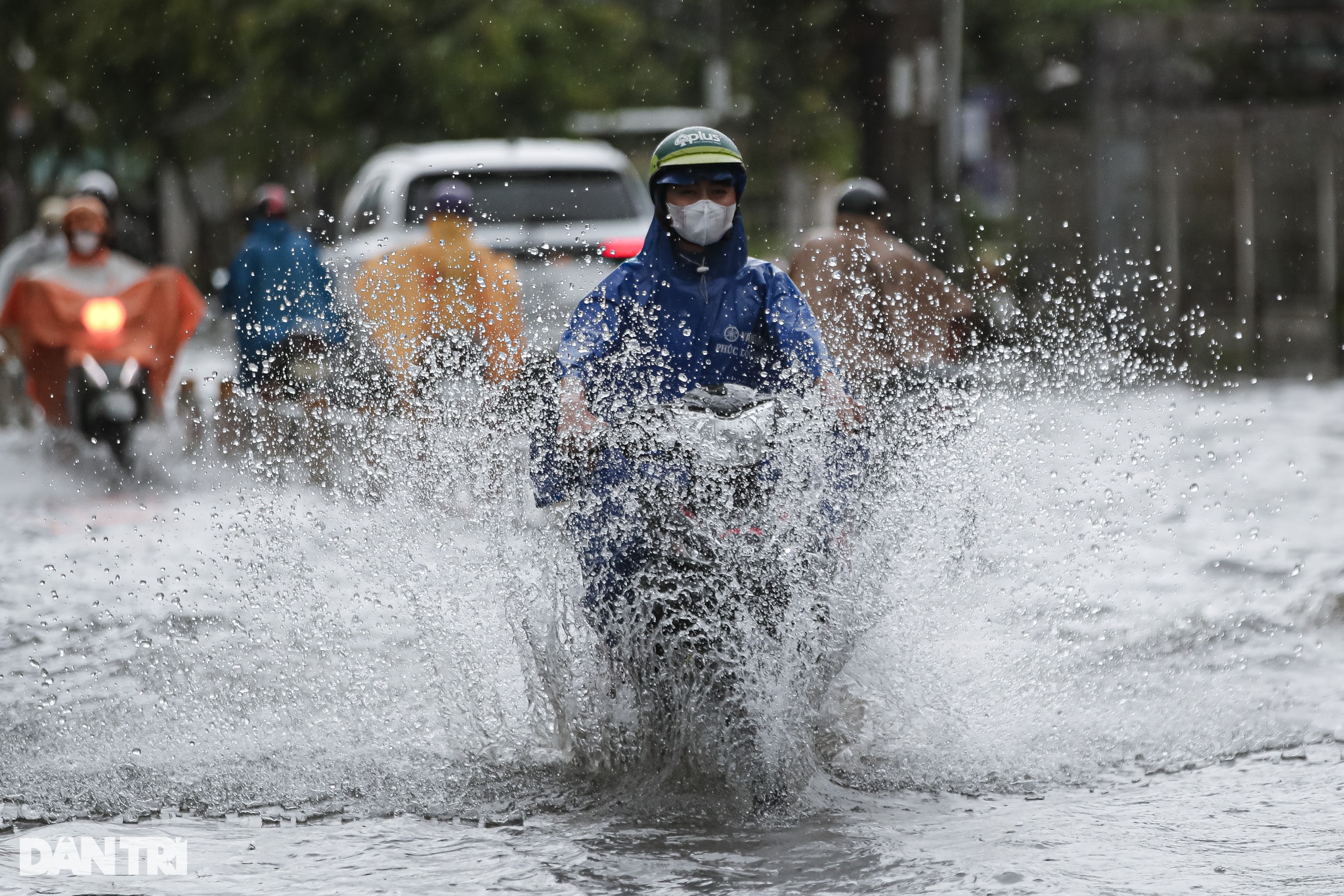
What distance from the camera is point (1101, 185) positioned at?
72.0 feet

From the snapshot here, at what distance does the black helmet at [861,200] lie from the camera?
870cm

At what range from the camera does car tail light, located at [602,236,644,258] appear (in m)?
10.9

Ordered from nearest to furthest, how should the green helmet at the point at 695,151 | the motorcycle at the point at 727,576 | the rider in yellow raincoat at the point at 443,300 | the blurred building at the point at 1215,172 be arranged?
the motorcycle at the point at 727,576
the green helmet at the point at 695,151
the rider in yellow raincoat at the point at 443,300
the blurred building at the point at 1215,172

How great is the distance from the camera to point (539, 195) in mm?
12180

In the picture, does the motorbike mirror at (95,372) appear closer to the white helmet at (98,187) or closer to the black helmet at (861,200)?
the white helmet at (98,187)

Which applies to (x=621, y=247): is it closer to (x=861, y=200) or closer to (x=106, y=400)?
(x=861, y=200)

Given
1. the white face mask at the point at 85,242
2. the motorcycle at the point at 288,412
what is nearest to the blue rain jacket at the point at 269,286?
the motorcycle at the point at 288,412

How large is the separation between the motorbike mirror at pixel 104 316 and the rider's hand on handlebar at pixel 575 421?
7442 mm

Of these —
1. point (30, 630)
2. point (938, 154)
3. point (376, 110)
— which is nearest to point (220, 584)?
point (30, 630)

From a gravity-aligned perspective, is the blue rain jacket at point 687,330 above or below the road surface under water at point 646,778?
above

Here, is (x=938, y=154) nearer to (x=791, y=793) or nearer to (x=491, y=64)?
(x=491, y=64)

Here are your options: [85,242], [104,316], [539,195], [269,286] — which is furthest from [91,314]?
[539,195]

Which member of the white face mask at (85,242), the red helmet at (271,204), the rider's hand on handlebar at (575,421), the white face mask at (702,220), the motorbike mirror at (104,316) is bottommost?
the rider's hand on handlebar at (575,421)

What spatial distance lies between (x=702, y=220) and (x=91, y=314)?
7433 mm
